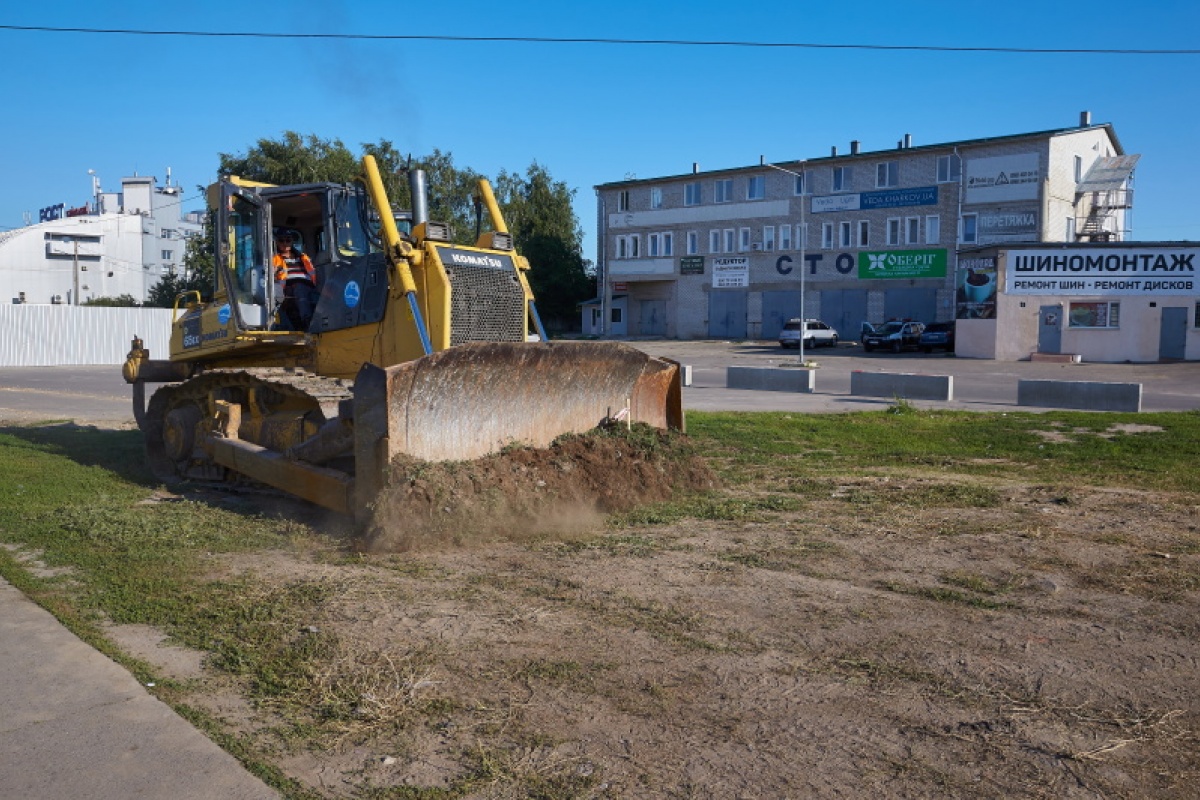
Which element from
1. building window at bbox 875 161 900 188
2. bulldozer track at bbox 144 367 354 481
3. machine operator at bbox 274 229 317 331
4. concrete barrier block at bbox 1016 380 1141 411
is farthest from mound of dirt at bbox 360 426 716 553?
building window at bbox 875 161 900 188

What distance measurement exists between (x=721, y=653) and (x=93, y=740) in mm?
2938

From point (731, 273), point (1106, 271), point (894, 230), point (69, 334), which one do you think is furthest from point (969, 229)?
point (69, 334)

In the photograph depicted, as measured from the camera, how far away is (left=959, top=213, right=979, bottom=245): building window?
177 feet

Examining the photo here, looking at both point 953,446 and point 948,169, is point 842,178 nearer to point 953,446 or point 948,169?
point 948,169

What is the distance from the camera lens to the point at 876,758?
4098 mm

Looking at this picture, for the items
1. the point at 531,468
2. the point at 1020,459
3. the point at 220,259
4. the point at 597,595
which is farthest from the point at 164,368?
the point at 1020,459

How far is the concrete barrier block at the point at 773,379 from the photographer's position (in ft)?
82.1

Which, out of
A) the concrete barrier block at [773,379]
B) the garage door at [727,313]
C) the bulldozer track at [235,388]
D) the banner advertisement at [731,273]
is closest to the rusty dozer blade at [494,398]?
the bulldozer track at [235,388]

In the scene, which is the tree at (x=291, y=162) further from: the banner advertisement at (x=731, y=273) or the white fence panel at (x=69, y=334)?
the banner advertisement at (x=731, y=273)

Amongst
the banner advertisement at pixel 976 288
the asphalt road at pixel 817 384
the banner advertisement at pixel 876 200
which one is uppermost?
the banner advertisement at pixel 876 200

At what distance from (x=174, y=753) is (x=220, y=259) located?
7.31 metres

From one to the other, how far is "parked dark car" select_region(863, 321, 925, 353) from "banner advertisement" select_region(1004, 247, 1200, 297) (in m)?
6.26

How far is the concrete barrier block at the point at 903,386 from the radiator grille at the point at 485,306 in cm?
1489

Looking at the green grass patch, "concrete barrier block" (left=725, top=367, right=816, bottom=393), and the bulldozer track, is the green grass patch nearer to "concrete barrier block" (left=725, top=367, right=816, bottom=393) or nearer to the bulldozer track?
the bulldozer track
